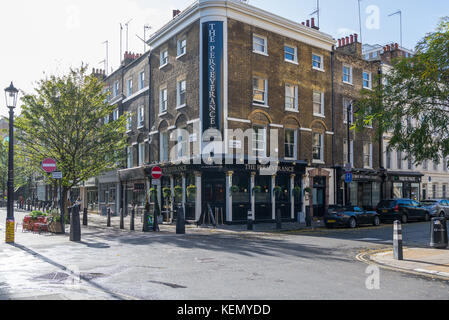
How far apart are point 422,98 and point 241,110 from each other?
13107 mm

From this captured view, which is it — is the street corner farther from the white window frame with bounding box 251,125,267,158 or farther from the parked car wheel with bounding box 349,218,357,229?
the white window frame with bounding box 251,125,267,158

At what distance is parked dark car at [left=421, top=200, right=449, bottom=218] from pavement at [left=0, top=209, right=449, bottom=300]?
46.1 ft

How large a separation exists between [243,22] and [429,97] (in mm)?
15059

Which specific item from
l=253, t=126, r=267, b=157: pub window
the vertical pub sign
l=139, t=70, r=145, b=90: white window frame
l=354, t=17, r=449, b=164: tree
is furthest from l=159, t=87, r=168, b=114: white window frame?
l=354, t=17, r=449, b=164: tree

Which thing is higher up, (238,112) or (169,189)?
(238,112)

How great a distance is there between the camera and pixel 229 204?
23.1 metres

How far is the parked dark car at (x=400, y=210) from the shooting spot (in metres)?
24.7

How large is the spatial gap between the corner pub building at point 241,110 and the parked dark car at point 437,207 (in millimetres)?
6215

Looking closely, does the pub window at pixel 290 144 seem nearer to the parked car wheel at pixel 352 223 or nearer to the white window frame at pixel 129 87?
the parked car wheel at pixel 352 223

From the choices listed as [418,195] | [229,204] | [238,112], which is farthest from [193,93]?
[418,195]

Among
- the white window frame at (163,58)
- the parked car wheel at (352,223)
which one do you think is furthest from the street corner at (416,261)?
the white window frame at (163,58)

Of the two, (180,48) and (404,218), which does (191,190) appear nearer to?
(180,48)

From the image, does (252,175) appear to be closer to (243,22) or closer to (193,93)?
(193,93)

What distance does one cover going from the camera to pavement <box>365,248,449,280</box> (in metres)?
9.33
